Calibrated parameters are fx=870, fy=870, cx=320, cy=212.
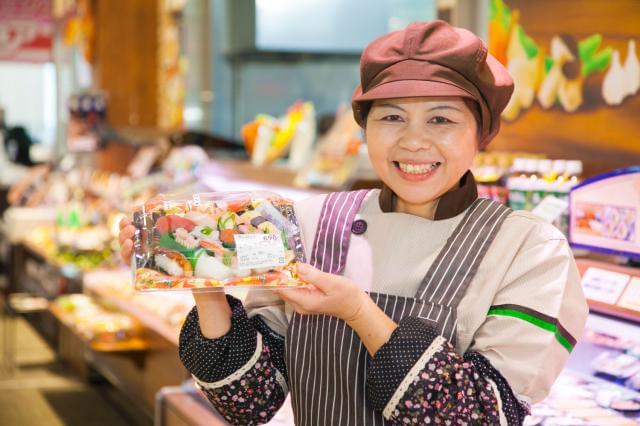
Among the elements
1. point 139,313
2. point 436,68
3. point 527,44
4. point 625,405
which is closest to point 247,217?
point 436,68

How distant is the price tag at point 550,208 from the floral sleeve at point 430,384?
3.33 feet

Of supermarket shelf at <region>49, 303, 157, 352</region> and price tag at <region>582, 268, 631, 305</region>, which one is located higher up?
price tag at <region>582, 268, 631, 305</region>

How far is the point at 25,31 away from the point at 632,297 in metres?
9.63

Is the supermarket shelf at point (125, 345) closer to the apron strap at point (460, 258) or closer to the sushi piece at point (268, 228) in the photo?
the sushi piece at point (268, 228)

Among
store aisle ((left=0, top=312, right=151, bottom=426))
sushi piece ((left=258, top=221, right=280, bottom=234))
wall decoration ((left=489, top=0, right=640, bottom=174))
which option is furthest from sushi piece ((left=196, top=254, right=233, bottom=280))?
store aisle ((left=0, top=312, right=151, bottom=426))

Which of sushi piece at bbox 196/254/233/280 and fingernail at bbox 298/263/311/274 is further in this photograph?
sushi piece at bbox 196/254/233/280

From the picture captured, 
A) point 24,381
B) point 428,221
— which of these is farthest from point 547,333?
point 24,381

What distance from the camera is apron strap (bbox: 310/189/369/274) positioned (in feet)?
5.65

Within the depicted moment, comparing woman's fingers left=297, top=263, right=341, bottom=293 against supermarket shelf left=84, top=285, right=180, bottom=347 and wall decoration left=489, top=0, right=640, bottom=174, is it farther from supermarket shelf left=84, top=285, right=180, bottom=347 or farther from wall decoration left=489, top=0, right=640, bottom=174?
supermarket shelf left=84, top=285, right=180, bottom=347

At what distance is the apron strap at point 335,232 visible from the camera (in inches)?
67.9

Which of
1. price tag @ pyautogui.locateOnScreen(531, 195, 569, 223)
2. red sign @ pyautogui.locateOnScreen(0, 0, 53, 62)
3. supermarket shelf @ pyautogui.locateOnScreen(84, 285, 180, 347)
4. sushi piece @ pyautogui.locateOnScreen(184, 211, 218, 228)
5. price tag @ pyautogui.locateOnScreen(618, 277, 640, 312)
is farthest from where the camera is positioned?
red sign @ pyautogui.locateOnScreen(0, 0, 53, 62)

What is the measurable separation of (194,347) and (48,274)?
5.11 metres

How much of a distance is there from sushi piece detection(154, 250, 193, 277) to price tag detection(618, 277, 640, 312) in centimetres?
111

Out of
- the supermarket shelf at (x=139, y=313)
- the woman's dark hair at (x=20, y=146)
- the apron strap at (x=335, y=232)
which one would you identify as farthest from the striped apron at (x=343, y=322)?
the woman's dark hair at (x=20, y=146)
